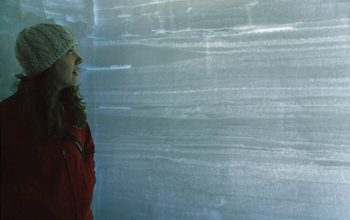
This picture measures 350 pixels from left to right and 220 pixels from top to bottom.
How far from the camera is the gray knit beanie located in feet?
2.10

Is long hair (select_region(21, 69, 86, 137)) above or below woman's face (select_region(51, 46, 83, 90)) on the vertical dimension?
below

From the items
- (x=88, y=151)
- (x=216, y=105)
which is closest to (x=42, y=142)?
(x=88, y=151)

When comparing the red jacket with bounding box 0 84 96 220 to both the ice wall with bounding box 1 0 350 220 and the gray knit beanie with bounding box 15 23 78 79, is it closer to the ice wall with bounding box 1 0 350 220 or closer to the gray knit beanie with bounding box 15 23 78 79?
the gray knit beanie with bounding box 15 23 78 79

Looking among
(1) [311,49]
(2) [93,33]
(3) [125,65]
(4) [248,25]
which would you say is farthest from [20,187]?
(1) [311,49]

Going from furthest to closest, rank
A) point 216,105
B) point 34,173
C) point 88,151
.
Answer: point 216,105 < point 88,151 < point 34,173

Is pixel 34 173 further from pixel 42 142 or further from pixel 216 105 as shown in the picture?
pixel 216 105

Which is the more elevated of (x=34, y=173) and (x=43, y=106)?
(x=43, y=106)

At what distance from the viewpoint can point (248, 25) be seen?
1008 mm

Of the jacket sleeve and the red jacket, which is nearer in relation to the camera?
the red jacket

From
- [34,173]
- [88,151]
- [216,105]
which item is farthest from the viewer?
[216,105]

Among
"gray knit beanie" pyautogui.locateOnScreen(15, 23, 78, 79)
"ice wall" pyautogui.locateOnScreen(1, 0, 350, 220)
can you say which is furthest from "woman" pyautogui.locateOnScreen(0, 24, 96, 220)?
"ice wall" pyautogui.locateOnScreen(1, 0, 350, 220)

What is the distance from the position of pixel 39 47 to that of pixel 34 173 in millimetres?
356

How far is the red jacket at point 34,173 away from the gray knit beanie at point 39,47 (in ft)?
0.36

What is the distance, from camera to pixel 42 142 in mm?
635
